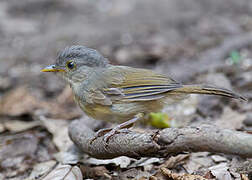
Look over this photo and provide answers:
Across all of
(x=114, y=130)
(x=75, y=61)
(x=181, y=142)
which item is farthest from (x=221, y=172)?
(x=75, y=61)

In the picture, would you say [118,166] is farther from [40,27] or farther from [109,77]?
[40,27]

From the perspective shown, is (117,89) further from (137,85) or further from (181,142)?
(181,142)

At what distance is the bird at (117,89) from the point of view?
364 cm

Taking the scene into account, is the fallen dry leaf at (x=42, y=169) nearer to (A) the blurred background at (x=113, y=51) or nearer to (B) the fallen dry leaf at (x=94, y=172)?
(A) the blurred background at (x=113, y=51)

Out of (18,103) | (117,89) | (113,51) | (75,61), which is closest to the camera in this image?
(117,89)

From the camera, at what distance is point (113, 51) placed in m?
7.27

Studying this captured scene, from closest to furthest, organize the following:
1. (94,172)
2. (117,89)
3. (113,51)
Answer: (94,172), (117,89), (113,51)

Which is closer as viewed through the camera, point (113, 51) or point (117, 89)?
point (117, 89)

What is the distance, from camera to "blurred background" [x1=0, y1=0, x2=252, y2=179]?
4672 millimetres

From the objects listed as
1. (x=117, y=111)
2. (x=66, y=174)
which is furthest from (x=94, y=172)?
(x=117, y=111)

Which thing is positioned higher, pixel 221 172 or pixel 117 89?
pixel 117 89

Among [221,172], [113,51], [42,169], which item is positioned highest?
[113,51]

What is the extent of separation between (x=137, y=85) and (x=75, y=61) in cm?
82

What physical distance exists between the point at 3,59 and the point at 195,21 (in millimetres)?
4505
